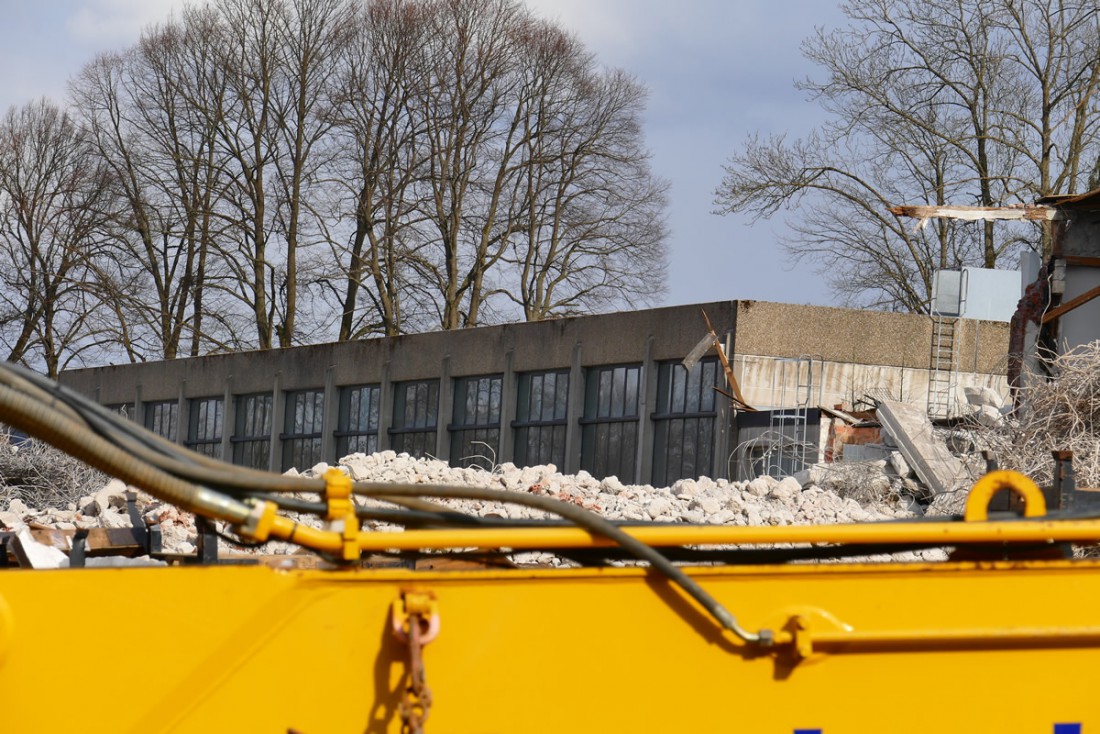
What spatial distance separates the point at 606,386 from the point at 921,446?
40.6ft

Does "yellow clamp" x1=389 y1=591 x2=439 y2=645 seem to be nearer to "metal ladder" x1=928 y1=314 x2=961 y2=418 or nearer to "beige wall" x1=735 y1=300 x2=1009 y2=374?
"beige wall" x1=735 y1=300 x2=1009 y2=374

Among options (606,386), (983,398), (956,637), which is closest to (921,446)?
(983,398)

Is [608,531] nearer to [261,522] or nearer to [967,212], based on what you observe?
[261,522]

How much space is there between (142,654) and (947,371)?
85.0ft

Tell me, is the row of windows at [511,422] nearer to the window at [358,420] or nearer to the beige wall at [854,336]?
the window at [358,420]

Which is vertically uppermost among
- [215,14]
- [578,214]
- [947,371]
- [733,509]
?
[215,14]

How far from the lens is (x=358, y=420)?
35.6 metres

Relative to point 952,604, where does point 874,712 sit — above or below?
below

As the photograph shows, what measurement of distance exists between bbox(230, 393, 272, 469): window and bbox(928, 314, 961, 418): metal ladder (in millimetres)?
18598

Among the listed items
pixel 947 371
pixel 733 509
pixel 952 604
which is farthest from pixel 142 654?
pixel 947 371

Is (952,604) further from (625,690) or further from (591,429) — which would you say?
(591,429)

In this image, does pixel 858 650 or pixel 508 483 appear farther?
pixel 508 483

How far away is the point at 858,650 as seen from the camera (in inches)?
109

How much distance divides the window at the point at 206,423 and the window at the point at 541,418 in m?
12.7
